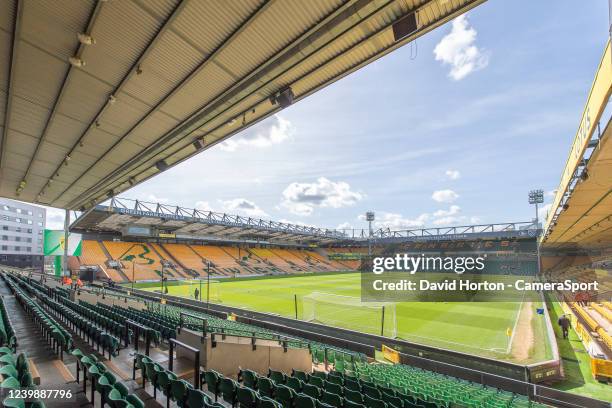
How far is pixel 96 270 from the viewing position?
4028 centimetres

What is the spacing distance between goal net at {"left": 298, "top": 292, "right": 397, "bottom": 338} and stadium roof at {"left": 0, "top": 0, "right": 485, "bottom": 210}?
47.5 ft

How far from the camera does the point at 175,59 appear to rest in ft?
23.4

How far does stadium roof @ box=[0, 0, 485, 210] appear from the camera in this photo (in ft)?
19.0

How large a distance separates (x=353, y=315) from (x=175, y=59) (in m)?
20.9

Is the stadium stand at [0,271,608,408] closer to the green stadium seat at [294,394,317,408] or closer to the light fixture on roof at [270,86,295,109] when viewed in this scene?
the green stadium seat at [294,394,317,408]

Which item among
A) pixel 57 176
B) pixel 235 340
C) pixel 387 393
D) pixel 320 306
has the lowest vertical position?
pixel 320 306

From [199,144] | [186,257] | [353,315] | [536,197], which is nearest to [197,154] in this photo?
[199,144]

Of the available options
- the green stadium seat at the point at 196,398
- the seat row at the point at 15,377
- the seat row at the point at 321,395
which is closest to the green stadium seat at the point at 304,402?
the seat row at the point at 321,395

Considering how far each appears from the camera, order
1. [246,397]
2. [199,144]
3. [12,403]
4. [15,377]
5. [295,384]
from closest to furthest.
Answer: [12,403] < [15,377] < [246,397] < [295,384] < [199,144]

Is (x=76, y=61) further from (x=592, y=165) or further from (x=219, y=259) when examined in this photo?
(x=219, y=259)

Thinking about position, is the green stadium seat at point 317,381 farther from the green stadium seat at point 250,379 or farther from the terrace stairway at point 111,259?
the terrace stairway at point 111,259

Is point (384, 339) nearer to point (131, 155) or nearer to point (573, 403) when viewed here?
point (573, 403)

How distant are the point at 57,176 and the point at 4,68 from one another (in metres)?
11.0

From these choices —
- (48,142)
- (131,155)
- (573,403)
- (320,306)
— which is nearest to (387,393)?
(573,403)
